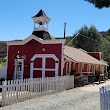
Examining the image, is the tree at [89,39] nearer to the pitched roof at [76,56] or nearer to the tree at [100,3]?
the pitched roof at [76,56]

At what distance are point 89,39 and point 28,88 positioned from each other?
43.9 meters

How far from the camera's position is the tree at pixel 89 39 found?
5788 centimetres

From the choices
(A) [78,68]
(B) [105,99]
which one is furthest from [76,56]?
(B) [105,99]

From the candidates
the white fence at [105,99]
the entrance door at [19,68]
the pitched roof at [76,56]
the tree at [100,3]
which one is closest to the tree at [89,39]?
the pitched roof at [76,56]

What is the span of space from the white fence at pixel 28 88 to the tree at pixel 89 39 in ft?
122

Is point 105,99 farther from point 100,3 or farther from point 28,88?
point 28,88

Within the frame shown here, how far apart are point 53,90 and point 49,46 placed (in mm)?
6794

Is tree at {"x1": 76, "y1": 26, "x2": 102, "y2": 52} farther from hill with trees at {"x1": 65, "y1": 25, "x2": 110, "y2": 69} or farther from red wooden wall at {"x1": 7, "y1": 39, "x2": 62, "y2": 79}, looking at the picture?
red wooden wall at {"x1": 7, "y1": 39, "x2": 62, "y2": 79}

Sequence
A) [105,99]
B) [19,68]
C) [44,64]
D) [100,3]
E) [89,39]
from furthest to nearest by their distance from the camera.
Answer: [89,39], [19,68], [44,64], [105,99], [100,3]

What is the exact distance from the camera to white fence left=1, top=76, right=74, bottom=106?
44.2 feet

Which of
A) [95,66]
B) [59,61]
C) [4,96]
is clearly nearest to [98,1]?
[4,96]

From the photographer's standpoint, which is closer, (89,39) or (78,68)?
(78,68)

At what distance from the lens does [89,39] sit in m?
58.2

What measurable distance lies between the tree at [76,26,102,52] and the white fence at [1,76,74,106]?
122 feet
